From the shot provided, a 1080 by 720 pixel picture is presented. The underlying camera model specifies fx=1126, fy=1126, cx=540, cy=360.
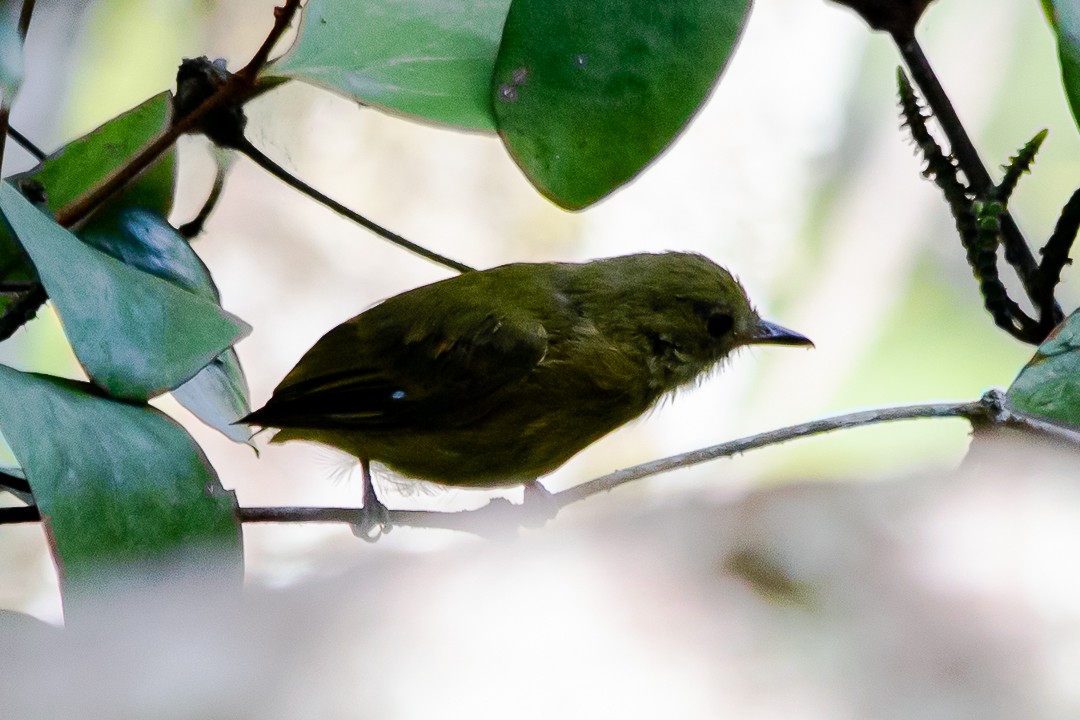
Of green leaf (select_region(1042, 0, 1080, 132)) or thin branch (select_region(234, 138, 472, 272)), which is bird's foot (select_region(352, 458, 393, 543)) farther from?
green leaf (select_region(1042, 0, 1080, 132))

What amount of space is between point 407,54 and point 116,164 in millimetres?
374

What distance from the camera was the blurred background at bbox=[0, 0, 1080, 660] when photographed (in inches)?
97.1

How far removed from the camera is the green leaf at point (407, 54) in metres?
1.18

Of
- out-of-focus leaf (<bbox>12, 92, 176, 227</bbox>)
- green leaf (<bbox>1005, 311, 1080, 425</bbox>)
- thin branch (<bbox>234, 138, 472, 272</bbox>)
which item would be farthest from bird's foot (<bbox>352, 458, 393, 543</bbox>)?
green leaf (<bbox>1005, 311, 1080, 425</bbox>)

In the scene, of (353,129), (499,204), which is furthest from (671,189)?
(353,129)

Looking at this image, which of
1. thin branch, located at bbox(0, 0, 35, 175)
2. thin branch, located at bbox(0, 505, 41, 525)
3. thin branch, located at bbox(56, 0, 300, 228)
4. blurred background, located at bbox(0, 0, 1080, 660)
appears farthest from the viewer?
blurred background, located at bbox(0, 0, 1080, 660)

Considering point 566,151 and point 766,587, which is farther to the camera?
point 566,151

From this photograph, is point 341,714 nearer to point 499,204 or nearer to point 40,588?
point 40,588

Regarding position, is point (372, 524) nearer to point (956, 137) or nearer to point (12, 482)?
point (12, 482)

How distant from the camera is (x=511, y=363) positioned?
150 cm

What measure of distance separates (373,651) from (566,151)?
2.07ft

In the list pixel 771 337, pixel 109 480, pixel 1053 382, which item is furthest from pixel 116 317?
pixel 771 337

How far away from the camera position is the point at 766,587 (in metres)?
0.82

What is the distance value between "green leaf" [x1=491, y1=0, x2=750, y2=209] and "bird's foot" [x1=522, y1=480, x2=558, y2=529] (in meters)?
0.35
